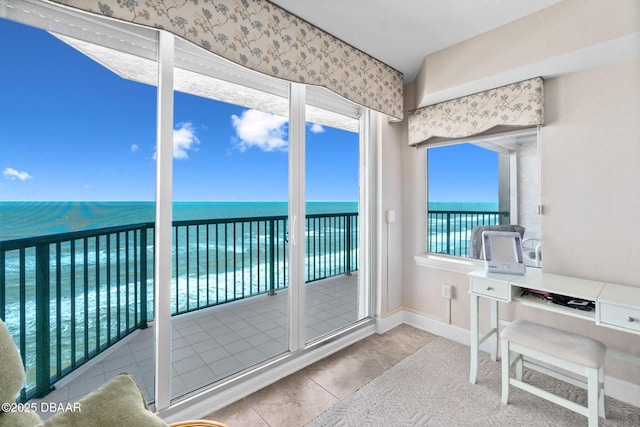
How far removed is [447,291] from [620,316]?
1272 mm

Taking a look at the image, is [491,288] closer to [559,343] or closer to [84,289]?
[559,343]

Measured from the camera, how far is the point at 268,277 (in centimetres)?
354

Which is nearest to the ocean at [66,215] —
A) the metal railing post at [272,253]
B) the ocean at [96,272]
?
the ocean at [96,272]

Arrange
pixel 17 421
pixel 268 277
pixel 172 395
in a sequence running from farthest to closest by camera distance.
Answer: pixel 268 277 → pixel 172 395 → pixel 17 421

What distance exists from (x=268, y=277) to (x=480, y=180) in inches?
101

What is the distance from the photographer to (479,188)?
8.56 ft

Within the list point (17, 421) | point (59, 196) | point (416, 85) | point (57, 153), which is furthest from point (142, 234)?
point (416, 85)

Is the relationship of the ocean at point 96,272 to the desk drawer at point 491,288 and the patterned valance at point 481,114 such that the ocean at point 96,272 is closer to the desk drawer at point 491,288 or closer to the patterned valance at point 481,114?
the patterned valance at point 481,114

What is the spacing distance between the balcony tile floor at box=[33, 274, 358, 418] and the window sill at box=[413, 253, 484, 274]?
36.0 inches

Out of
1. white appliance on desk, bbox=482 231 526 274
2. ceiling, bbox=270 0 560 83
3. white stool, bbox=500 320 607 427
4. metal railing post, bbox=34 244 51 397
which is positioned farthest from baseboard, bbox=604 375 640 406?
metal railing post, bbox=34 244 51 397

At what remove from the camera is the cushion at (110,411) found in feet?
2.12

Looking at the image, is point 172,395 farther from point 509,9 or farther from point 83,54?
point 509,9

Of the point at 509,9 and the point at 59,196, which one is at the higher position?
the point at 509,9

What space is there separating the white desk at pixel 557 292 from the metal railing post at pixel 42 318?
2567mm
